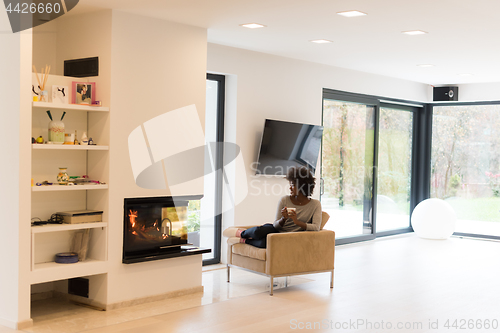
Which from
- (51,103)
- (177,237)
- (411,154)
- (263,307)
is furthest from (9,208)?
(411,154)

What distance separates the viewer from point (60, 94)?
179 inches

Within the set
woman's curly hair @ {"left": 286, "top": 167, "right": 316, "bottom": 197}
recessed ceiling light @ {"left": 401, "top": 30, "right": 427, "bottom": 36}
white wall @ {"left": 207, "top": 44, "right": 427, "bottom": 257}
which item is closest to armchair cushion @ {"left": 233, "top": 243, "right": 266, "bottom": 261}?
woman's curly hair @ {"left": 286, "top": 167, "right": 316, "bottom": 197}

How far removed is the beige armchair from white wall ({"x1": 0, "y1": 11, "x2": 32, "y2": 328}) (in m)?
2.17

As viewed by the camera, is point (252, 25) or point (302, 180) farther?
point (302, 180)

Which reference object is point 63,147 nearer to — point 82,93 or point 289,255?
point 82,93

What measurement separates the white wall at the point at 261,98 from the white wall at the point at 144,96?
3.64 ft

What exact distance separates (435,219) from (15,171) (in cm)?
716

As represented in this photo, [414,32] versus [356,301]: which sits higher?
[414,32]

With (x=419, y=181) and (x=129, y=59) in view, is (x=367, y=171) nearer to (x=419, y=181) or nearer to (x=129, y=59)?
(x=419, y=181)

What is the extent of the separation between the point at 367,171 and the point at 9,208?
6252mm

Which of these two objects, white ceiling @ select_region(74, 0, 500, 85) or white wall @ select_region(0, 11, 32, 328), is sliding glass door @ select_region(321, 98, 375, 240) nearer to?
white ceiling @ select_region(74, 0, 500, 85)

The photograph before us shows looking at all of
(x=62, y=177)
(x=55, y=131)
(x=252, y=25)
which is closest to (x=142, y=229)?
(x=62, y=177)

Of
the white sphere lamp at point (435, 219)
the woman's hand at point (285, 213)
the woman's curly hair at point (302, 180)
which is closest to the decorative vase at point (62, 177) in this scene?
the woman's hand at point (285, 213)

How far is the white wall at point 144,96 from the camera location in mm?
4734
